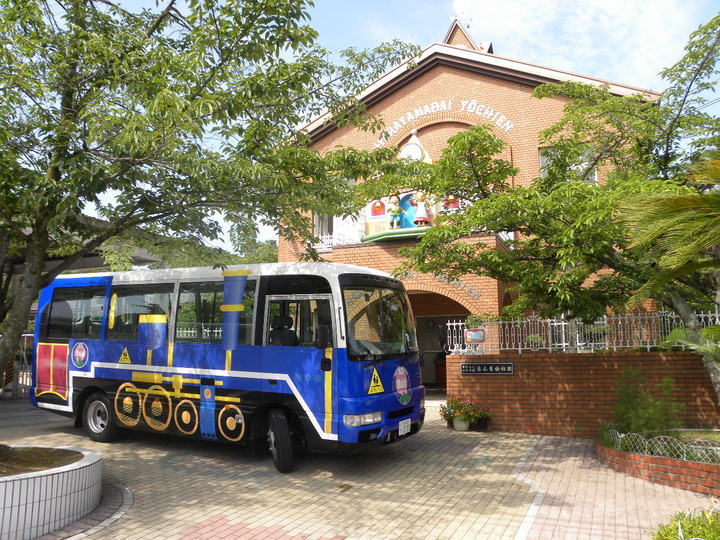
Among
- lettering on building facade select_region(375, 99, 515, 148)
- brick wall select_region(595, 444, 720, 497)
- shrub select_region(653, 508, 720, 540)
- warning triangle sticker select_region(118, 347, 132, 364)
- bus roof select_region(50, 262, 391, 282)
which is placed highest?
lettering on building facade select_region(375, 99, 515, 148)

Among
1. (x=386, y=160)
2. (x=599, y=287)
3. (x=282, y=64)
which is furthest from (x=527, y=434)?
(x=282, y=64)

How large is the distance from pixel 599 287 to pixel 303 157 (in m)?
5.36

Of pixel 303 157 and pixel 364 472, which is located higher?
pixel 303 157

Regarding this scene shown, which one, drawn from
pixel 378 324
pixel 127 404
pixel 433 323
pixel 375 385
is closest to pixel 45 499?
pixel 375 385

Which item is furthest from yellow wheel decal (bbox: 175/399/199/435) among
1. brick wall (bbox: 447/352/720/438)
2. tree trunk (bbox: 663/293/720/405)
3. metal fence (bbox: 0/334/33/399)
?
metal fence (bbox: 0/334/33/399)

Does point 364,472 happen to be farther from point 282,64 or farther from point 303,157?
point 282,64

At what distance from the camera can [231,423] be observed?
319 inches

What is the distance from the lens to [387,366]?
25.2 ft

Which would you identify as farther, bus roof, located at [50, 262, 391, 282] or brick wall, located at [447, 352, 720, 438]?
brick wall, located at [447, 352, 720, 438]

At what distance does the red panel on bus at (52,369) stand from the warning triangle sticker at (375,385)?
6.16m

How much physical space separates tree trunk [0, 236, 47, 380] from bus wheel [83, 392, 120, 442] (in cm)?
338

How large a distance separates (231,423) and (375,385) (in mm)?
2353

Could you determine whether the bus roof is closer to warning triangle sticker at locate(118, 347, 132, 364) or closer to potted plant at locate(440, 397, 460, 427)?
warning triangle sticker at locate(118, 347, 132, 364)

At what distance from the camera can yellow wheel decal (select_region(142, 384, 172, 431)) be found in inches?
345
